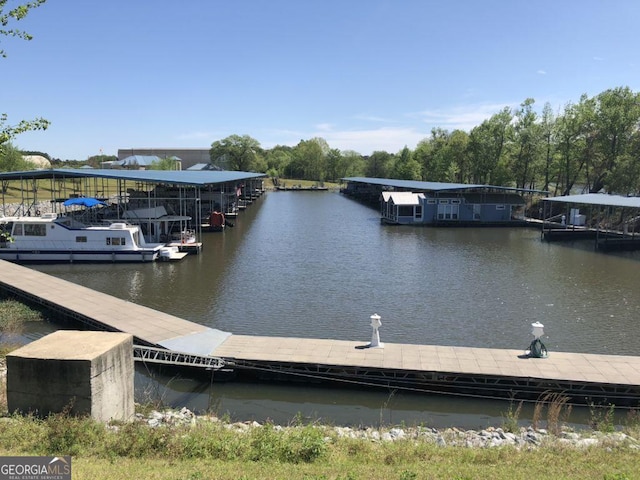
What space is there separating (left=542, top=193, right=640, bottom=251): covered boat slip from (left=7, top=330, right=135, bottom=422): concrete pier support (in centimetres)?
3738

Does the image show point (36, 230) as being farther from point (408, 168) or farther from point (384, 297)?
point (408, 168)

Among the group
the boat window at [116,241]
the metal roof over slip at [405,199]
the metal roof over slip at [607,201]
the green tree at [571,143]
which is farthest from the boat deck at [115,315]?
the green tree at [571,143]

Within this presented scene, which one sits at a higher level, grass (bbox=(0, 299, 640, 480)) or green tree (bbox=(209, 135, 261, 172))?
green tree (bbox=(209, 135, 261, 172))

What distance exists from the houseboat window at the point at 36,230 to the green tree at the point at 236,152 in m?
93.6

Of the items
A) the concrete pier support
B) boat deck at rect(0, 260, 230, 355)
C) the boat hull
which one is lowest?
boat deck at rect(0, 260, 230, 355)

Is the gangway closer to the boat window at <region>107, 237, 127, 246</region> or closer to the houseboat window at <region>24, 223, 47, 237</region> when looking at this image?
the boat window at <region>107, 237, 127, 246</region>

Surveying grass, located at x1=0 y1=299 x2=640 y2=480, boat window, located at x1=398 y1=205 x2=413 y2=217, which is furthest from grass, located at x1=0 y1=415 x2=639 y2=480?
boat window, located at x1=398 y1=205 x2=413 y2=217

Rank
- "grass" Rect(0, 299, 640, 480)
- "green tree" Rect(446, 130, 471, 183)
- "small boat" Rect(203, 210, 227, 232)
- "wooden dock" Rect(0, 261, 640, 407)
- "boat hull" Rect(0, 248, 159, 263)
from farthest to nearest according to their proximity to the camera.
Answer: "green tree" Rect(446, 130, 471, 183)
"small boat" Rect(203, 210, 227, 232)
"boat hull" Rect(0, 248, 159, 263)
"wooden dock" Rect(0, 261, 640, 407)
"grass" Rect(0, 299, 640, 480)

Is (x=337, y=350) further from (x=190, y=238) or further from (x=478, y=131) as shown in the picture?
(x=478, y=131)

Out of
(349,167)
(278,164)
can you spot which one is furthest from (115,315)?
(278,164)

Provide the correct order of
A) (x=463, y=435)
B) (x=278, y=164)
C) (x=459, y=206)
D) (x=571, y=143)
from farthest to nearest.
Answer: (x=278, y=164) → (x=571, y=143) → (x=459, y=206) → (x=463, y=435)

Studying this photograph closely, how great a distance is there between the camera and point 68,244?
3141 centimetres

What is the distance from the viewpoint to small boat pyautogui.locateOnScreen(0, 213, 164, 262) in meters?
31.1

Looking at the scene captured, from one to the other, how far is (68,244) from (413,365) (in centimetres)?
2519
